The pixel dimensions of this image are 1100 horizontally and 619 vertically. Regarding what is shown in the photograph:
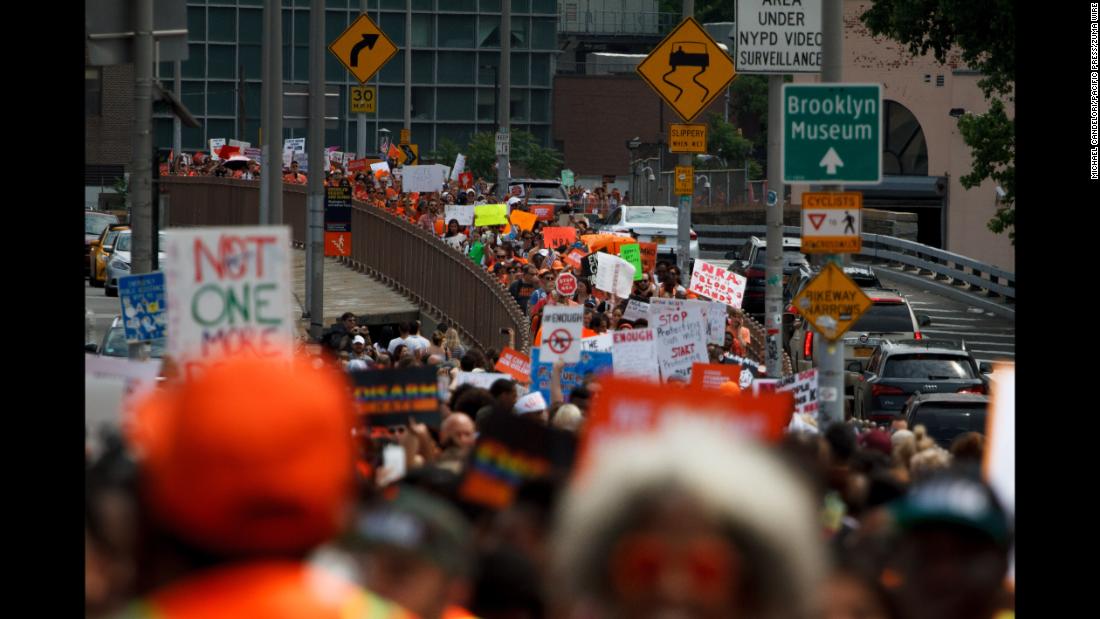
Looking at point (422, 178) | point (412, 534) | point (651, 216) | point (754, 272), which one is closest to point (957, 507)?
point (412, 534)

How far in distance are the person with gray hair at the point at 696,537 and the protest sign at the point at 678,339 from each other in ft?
47.0

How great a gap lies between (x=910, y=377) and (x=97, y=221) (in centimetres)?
2669

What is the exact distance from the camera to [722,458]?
8.11 ft

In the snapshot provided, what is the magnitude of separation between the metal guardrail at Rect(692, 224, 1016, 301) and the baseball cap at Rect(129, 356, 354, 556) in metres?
37.7

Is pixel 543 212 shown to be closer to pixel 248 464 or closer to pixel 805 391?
pixel 805 391

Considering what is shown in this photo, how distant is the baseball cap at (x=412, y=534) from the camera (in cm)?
354

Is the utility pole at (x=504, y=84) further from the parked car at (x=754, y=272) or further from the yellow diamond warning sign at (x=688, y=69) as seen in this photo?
the yellow diamond warning sign at (x=688, y=69)

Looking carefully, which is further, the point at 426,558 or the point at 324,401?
the point at 426,558

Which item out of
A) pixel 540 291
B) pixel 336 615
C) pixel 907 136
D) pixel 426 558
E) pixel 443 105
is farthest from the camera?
pixel 443 105

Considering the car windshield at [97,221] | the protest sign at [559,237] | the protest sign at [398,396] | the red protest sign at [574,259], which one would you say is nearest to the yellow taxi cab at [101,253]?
the car windshield at [97,221]
